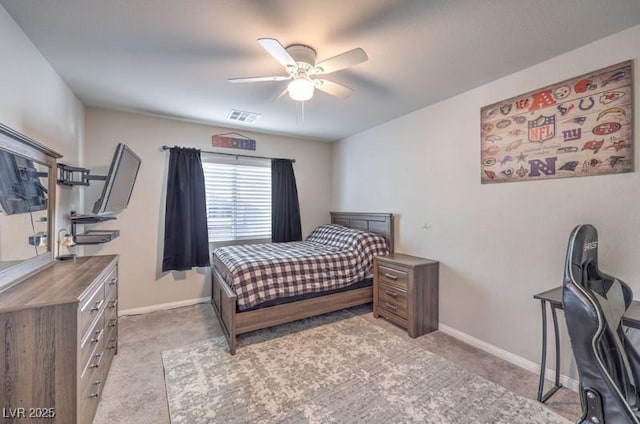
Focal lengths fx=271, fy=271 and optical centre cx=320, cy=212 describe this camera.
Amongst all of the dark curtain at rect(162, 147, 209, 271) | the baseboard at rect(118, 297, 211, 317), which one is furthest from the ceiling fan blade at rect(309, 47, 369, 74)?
the baseboard at rect(118, 297, 211, 317)

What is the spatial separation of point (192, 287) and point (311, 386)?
2.48 meters

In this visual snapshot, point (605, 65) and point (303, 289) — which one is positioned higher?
point (605, 65)

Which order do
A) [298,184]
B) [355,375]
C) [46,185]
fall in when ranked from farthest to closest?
[298,184] < [355,375] < [46,185]

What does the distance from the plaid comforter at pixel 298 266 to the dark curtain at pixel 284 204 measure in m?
0.69

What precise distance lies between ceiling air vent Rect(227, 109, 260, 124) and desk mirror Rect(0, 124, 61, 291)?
181cm

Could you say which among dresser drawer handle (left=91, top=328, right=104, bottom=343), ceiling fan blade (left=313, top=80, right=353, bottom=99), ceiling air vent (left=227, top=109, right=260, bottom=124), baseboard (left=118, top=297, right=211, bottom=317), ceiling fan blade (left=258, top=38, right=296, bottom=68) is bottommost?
baseboard (left=118, top=297, right=211, bottom=317)

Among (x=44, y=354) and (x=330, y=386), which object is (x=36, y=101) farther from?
(x=330, y=386)

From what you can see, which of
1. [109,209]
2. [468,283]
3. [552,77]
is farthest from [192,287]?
[552,77]

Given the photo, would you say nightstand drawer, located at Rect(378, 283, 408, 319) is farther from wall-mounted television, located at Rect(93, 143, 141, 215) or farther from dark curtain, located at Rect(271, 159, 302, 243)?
wall-mounted television, located at Rect(93, 143, 141, 215)

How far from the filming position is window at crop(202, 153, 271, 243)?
157 inches

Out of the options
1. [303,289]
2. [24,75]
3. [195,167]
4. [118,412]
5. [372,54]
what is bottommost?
[118,412]

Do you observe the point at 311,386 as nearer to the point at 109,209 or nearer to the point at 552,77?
the point at 109,209

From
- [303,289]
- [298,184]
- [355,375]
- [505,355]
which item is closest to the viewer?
[355,375]

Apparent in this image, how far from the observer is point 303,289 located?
2.92 metres
